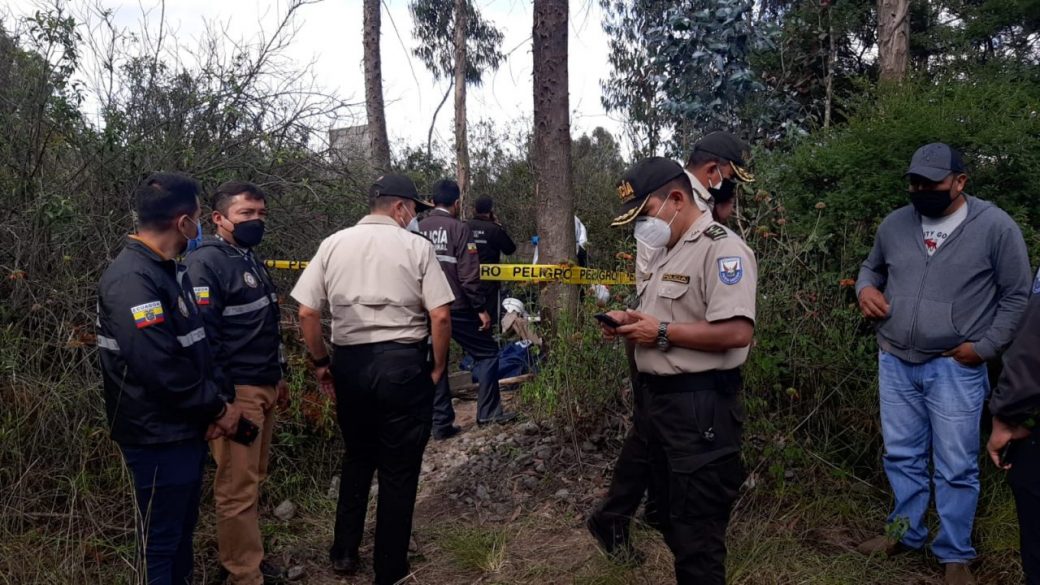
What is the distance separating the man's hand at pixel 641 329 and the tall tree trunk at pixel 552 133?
3900 millimetres

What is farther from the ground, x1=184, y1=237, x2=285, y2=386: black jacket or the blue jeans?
x1=184, y1=237, x2=285, y2=386: black jacket

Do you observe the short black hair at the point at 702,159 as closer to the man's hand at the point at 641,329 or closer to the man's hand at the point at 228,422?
the man's hand at the point at 641,329

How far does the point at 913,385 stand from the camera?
12.1 ft

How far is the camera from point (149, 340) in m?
2.87

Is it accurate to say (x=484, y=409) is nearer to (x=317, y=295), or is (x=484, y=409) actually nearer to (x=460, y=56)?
(x=317, y=295)

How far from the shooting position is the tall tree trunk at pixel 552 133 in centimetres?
661

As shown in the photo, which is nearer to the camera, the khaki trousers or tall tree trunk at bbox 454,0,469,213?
the khaki trousers

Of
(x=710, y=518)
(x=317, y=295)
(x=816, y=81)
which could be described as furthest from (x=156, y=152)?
(x=816, y=81)

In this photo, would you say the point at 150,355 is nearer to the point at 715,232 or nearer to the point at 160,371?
the point at 160,371

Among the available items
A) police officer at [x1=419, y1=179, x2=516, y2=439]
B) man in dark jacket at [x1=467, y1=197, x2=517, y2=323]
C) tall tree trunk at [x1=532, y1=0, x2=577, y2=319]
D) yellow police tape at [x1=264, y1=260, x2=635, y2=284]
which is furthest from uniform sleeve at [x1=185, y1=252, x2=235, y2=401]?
man in dark jacket at [x1=467, y1=197, x2=517, y2=323]

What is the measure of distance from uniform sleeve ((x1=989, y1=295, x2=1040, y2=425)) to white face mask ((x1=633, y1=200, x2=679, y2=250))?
1219mm

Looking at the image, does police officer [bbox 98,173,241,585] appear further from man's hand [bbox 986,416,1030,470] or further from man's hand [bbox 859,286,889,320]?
man's hand [bbox 859,286,889,320]

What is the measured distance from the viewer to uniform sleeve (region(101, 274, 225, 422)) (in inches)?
113

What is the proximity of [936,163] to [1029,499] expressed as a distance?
5.46ft
